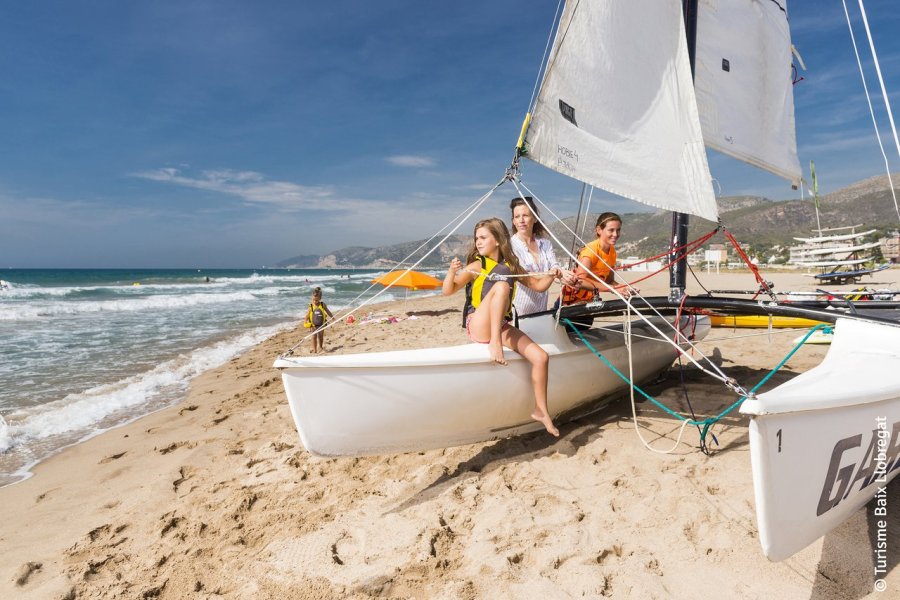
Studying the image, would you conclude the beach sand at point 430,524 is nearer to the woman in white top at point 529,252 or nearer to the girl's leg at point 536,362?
the girl's leg at point 536,362

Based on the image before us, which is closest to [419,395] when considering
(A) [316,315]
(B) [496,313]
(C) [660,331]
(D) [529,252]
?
(B) [496,313]

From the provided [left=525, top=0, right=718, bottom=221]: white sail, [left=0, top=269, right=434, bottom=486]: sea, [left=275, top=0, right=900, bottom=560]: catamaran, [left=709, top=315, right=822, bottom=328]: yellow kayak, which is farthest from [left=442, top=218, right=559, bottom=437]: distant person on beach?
[left=709, top=315, right=822, bottom=328]: yellow kayak

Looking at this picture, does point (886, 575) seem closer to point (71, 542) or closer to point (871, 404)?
point (871, 404)

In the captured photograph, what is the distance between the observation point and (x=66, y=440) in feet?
14.0

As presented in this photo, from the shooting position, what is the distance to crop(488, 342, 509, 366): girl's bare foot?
2.89 metres

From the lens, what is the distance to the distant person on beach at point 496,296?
9.72 feet

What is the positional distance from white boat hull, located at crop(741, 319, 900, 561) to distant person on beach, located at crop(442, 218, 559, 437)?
139 cm

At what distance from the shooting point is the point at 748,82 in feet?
13.8

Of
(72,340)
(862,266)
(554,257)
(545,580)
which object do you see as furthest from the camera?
(862,266)

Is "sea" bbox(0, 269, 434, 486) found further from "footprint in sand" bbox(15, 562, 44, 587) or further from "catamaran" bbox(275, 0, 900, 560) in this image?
"footprint in sand" bbox(15, 562, 44, 587)

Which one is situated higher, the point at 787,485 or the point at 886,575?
the point at 787,485

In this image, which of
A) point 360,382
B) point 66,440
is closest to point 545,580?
point 360,382

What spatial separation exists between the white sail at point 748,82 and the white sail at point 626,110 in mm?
678

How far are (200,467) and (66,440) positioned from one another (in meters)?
1.80
